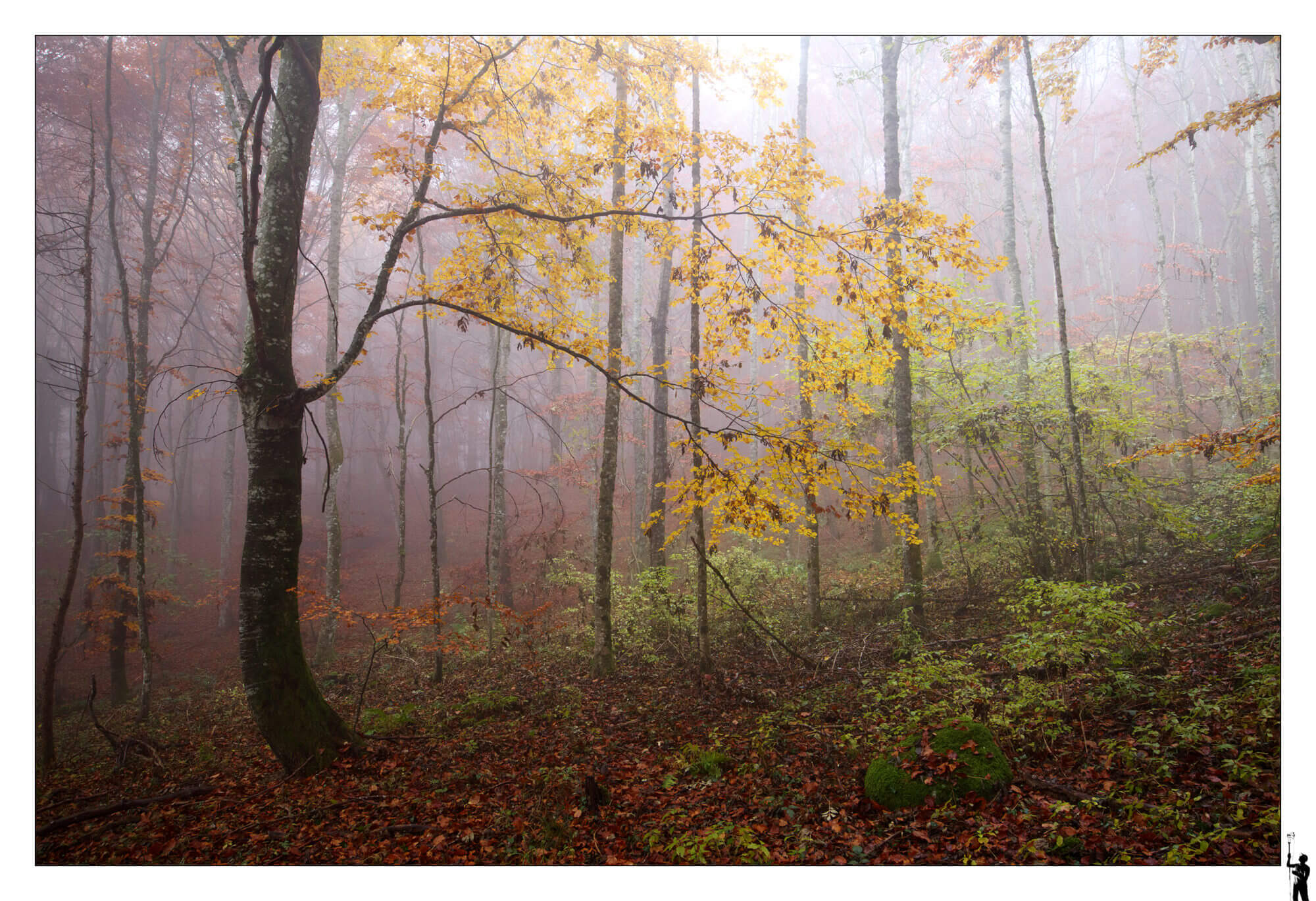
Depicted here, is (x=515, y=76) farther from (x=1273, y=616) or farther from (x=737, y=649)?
(x=1273, y=616)

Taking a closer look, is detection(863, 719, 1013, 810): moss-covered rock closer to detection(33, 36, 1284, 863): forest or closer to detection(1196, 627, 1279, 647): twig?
detection(33, 36, 1284, 863): forest

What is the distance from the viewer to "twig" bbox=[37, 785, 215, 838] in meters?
3.78

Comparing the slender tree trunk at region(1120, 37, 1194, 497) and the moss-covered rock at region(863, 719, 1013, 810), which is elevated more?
the slender tree trunk at region(1120, 37, 1194, 497)

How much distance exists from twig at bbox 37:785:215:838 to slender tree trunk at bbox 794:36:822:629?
16.4 ft

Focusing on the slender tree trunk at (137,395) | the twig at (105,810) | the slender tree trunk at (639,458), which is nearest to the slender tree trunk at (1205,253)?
the slender tree trunk at (639,458)

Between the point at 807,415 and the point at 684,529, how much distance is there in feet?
6.91

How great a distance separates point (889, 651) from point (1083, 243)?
21.1 metres

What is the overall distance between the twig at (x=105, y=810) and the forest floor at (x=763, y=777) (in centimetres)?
2

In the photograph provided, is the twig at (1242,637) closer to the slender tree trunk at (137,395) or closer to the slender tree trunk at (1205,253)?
the slender tree trunk at (137,395)

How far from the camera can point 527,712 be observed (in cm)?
544

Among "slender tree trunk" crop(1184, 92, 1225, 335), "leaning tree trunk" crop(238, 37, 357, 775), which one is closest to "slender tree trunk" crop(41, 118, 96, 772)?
"leaning tree trunk" crop(238, 37, 357, 775)

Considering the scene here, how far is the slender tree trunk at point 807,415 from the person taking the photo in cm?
486
